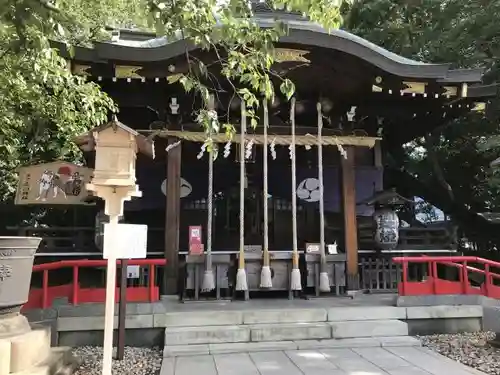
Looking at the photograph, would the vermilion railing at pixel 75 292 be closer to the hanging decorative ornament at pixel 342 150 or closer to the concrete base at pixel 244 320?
the concrete base at pixel 244 320

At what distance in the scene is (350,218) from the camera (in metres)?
8.05

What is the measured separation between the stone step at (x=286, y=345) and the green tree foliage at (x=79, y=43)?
9.14ft

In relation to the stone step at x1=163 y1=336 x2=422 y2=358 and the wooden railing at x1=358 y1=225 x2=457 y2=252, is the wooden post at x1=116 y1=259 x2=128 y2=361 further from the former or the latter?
the wooden railing at x1=358 y1=225 x2=457 y2=252

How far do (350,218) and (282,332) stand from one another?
9.68 feet

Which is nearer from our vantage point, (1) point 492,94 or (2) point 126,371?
(2) point 126,371

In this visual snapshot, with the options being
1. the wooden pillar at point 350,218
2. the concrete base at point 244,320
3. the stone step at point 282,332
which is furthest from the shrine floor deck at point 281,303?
the stone step at point 282,332

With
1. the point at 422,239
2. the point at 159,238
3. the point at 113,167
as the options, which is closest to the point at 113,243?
the point at 113,167

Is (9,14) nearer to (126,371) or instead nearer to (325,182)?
(126,371)

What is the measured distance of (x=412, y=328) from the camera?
646 cm

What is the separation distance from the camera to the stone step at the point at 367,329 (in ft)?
19.4

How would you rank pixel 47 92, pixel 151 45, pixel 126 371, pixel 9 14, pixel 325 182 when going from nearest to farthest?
pixel 9 14, pixel 126 371, pixel 47 92, pixel 151 45, pixel 325 182

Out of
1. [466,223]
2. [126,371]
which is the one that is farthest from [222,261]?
[466,223]

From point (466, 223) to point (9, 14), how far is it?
11.3 m

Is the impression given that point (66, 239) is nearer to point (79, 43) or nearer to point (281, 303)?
point (79, 43)
